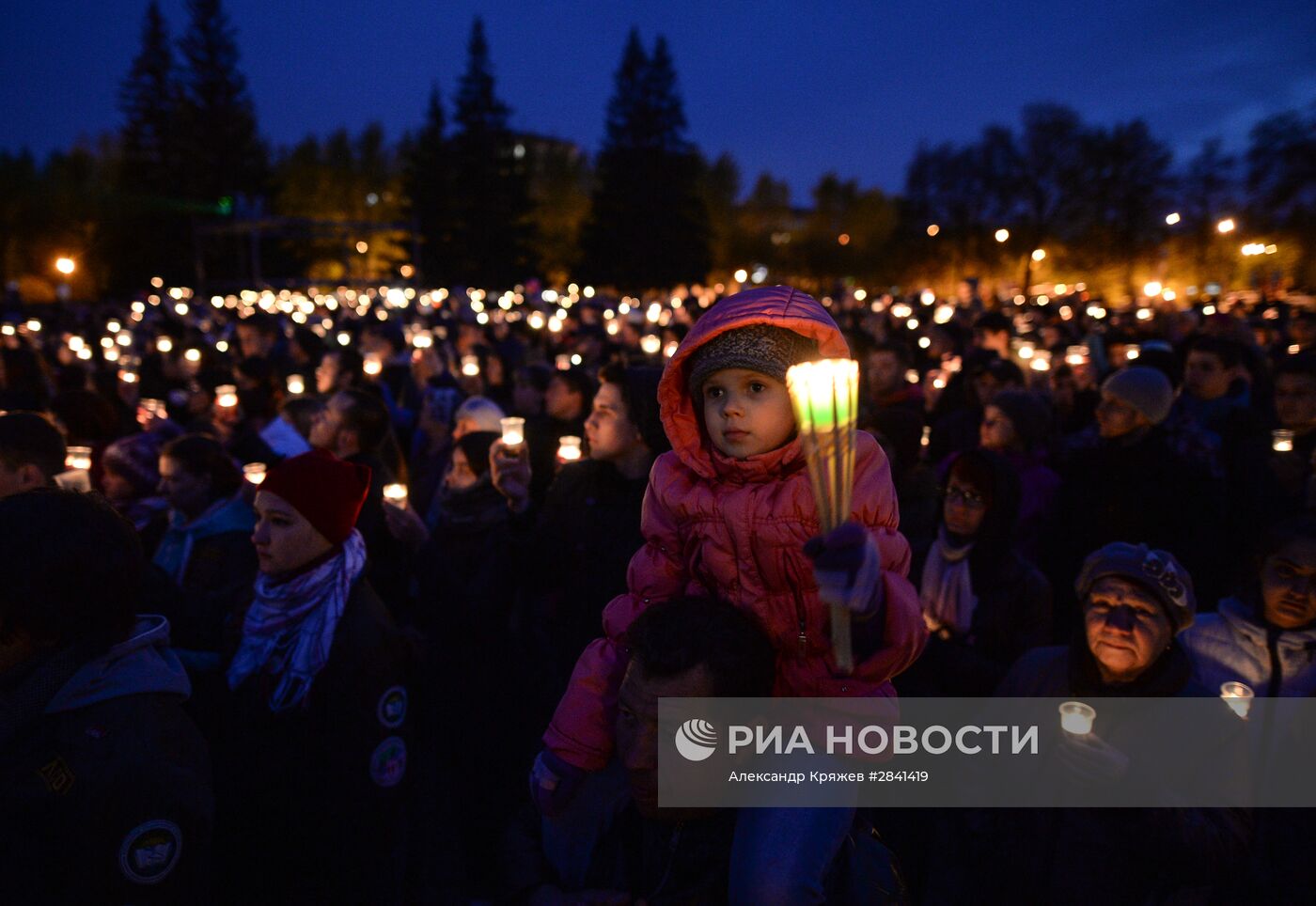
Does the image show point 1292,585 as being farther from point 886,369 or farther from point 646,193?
point 646,193

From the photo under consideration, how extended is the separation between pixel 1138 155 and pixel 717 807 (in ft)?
147

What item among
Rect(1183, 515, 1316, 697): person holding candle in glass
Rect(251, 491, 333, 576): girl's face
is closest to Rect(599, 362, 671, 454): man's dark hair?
Rect(251, 491, 333, 576): girl's face

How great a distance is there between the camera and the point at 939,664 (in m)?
3.05

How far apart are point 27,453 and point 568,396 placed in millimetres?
2801

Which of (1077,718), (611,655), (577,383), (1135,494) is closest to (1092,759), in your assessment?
(1077,718)

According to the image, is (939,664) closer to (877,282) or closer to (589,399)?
(589,399)

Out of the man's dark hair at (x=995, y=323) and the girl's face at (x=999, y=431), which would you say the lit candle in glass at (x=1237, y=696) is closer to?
the girl's face at (x=999, y=431)

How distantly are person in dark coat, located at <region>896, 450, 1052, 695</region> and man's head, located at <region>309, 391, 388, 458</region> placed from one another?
2.94 metres

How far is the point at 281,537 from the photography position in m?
2.71

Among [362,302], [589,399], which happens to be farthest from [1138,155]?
[589,399]

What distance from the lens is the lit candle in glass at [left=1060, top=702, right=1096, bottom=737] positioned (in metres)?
1.96

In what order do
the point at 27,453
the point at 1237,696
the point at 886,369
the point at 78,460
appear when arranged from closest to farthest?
the point at 1237,696
the point at 27,453
the point at 78,460
the point at 886,369

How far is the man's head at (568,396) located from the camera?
17.2 feet

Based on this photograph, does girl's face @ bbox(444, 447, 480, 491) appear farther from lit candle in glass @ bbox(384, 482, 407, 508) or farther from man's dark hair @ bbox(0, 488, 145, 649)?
man's dark hair @ bbox(0, 488, 145, 649)
